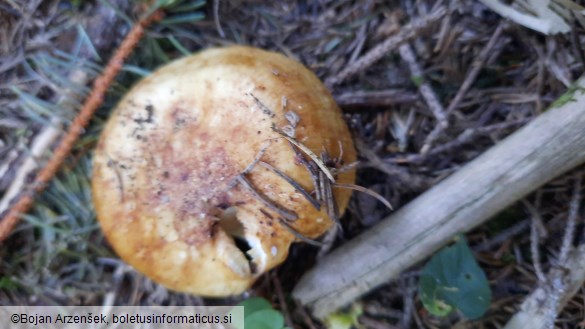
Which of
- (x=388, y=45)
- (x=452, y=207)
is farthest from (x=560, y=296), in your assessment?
(x=388, y=45)

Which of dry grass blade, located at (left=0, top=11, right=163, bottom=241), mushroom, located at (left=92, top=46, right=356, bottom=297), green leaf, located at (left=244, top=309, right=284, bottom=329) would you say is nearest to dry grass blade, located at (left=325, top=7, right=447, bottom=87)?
mushroom, located at (left=92, top=46, right=356, bottom=297)

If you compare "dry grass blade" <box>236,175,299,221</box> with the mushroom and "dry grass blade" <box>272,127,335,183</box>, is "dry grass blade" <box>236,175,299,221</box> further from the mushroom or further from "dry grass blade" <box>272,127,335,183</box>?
"dry grass blade" <box>272,127,335,183</box>

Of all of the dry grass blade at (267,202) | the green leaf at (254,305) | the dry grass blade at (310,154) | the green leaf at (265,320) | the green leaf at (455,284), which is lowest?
the green leaf at (254,305)

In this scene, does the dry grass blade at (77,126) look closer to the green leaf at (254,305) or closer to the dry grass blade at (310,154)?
the dry grass blade at (310,154)

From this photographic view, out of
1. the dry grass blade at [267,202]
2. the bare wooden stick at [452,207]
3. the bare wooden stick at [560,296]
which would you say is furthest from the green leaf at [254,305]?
the bare wooden stick at [560,296]

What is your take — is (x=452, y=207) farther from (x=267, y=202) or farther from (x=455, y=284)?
(x=267, y=202)

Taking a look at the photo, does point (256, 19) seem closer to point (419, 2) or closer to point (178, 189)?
point (419, 2)
